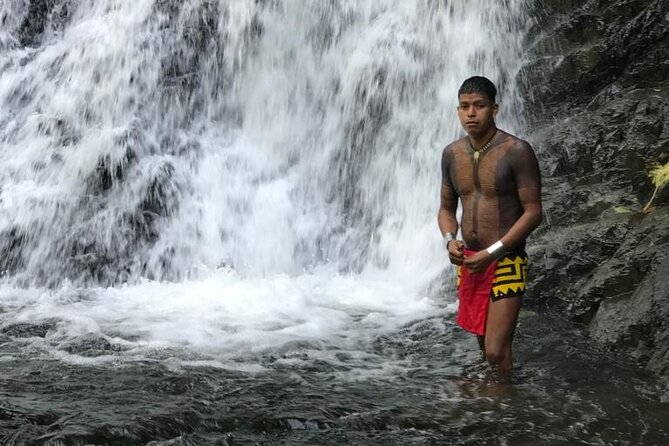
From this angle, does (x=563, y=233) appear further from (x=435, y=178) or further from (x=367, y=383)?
(x=367, y=383)

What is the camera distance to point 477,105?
4.29 m

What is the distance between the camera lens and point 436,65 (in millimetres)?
10164

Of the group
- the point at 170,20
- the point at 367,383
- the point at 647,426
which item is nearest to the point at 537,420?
the point at 647,426

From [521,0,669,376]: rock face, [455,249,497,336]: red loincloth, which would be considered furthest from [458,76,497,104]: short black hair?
[521,0,669,376]: rock face

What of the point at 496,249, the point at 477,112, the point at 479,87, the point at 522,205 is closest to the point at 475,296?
the point at 496,249

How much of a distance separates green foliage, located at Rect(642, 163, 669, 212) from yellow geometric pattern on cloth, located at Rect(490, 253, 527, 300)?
303cm

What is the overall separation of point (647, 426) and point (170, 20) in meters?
9.84

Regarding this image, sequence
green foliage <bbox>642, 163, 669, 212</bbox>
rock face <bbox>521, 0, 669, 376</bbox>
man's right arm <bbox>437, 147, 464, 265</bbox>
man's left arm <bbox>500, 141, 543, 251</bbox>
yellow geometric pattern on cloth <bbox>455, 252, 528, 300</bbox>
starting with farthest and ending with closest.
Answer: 1. green foliage <bbox>642, 163, 669, 212</bbox>
2. rock face <bbox>521, 0, 669, 376</bbox>
3. man's right arm <bbox>437, 147, 464, 265</bbox>
4. yellow geometric pattern on cloth <bbox>455, 252, 528, 300</bbox>
5. man's left arm <bbox>500, 141, 543, 251</bbox>

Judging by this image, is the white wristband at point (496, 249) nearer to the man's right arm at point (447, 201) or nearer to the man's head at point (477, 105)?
the man's right arm at point (447, 201)

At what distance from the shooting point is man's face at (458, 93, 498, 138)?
4.28 metres

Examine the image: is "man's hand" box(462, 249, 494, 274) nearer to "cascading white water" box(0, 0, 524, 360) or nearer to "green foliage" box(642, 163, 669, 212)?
"green foliage" box(642, 163, 669, 212)

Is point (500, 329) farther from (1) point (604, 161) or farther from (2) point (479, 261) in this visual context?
(1) point (604, 161)

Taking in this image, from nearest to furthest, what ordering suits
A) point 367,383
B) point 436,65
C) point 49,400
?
point 49,400
point 367,383
point 436,65

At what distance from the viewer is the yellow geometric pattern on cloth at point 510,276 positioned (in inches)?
169
